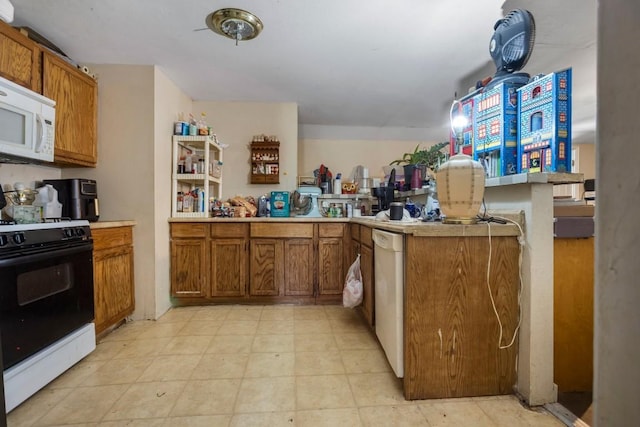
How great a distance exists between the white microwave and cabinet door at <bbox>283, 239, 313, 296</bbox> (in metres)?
1.84

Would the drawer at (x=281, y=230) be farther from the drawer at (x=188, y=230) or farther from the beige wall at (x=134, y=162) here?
the beige wall at (x=134, y=162)

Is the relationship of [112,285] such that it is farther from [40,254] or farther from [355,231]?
[355,231]

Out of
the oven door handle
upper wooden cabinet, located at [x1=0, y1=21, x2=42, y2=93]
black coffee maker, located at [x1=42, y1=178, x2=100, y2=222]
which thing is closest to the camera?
the oven door handle

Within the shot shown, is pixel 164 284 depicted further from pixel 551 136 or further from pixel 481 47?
pixel 481 47

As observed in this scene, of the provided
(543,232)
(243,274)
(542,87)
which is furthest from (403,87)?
(243,274)

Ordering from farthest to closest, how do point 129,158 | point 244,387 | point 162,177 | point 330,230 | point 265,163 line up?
1. point 265,163
2. point 330,230
3. point 162,177
4. point 129,158
5. point 244,387

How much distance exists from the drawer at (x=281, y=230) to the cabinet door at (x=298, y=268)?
0.20 ft

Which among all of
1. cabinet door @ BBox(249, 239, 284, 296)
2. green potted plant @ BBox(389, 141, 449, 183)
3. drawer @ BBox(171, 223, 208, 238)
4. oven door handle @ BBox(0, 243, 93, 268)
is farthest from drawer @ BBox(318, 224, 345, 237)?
oven door handle @ BBox(0, 243, 93, 268)

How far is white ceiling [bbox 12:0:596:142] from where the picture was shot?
1.63m

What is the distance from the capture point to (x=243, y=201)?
9.66ft

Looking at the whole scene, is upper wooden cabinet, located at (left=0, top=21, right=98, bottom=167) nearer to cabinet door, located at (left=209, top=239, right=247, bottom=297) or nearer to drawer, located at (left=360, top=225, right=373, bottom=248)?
cabinet door, located at (left=209, top=239, right=247, bottom=297)

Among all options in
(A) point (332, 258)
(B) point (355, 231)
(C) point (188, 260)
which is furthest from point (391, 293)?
(C) point (188, 260)

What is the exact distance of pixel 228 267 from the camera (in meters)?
2.59

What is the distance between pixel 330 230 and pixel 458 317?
1504 millimetres
